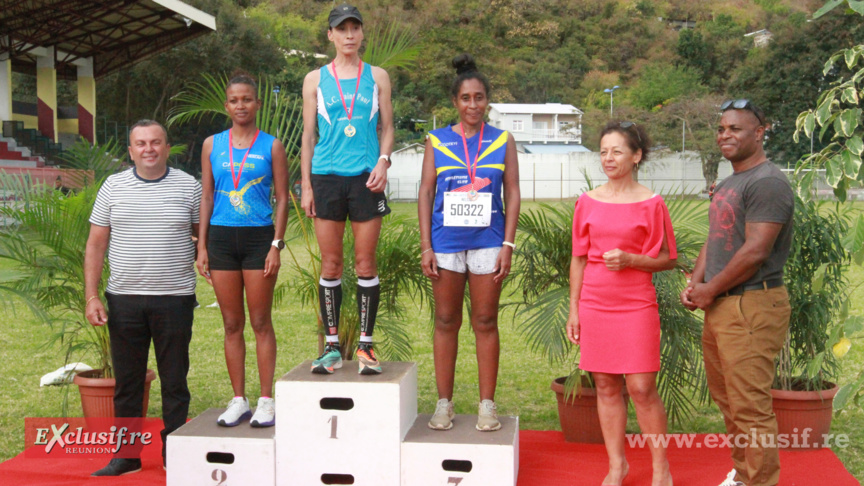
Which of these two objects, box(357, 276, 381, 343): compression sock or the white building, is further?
the white building

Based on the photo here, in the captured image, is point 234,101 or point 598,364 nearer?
point 598,364

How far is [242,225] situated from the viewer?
369cm

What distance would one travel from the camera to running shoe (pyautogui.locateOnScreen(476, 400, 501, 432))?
11.9 feet

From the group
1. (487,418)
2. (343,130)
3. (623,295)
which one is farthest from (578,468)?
(343,130)

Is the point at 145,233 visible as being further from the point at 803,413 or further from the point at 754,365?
the point at 803,413

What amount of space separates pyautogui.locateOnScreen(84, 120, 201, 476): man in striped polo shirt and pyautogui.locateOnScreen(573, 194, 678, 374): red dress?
189 centimetres

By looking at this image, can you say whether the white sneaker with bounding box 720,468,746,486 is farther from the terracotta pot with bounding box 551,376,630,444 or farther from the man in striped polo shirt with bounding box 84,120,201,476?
the man in striped polo shirt with bounding box 84,120,201,476

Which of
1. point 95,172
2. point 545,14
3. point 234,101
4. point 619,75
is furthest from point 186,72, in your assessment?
point 545,14

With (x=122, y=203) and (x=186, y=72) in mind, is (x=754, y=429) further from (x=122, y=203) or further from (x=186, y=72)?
(x=186, y=72)

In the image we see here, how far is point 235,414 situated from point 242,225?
927mm

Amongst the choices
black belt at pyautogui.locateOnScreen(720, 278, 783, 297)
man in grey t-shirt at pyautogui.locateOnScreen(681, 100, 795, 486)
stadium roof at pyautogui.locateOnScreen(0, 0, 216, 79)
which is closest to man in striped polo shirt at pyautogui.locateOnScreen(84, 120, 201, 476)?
man in grey t-shirt at pyautogui.locateOnScreen(681, 100, 795, 486)

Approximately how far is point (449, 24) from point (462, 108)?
62.7m

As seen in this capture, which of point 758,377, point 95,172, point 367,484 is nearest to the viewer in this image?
point 758,377

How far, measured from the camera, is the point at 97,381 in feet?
14.6
